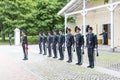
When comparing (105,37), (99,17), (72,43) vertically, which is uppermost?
(99,17)

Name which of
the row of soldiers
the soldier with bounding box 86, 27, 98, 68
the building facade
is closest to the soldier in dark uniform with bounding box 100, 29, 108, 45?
the building facade

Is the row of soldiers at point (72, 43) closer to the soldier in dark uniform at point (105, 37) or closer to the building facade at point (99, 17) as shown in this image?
the building facade at point (99, 17)

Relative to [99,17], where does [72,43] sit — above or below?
below

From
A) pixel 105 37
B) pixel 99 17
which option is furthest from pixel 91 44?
pixel 99 17

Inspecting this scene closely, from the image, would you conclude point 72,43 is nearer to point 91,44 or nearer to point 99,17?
point 91,44

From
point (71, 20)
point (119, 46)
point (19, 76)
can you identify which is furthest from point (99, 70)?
point (71, 20)

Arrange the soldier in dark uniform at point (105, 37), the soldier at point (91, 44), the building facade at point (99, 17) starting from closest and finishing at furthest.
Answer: the soldier at point (91, 44) → the building facade at point (99, 17) → the soldier in dark uniform at point (105, 37)

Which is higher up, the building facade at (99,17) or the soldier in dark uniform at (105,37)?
the building facade at (99,17)

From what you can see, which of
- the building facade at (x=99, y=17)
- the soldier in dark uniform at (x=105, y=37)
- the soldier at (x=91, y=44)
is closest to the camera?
the soldier at (x=91, y=44)

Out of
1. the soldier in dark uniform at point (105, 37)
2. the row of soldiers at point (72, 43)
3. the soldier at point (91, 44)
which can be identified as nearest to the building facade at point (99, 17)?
the soldier in dark uniform at point (105, 37)

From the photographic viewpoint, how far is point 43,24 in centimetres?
4366

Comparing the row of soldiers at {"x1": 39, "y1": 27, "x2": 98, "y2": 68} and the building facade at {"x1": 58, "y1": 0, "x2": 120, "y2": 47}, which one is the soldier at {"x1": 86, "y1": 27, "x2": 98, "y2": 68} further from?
the building facade at {"x1": 58, "y1": 0, "x2": 120, "y2": 47}

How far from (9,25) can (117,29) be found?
834 inches

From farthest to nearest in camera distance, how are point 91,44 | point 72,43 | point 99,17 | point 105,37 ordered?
1. point 99,17
2. point 105,37
3. point 72,43
4. point 91,44
